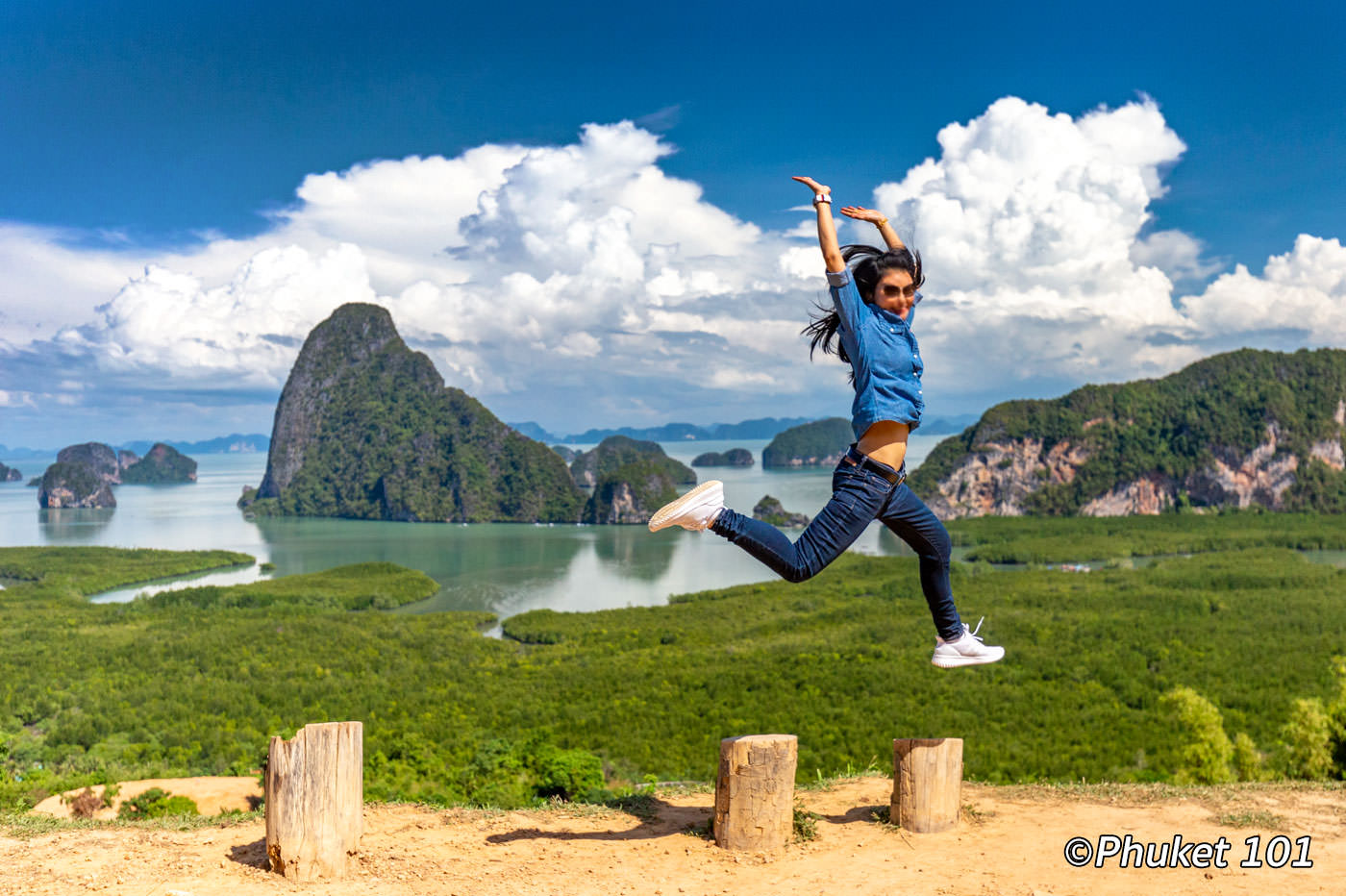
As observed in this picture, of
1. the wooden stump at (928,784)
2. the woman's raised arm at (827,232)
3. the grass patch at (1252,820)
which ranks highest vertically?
the woman's raised arm at (827,232)

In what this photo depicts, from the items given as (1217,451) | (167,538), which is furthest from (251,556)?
(1217,451)

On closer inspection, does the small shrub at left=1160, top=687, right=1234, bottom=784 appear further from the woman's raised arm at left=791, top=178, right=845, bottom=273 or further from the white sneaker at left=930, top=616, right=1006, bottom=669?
the woman's raised arm at left=791, top=178, right=845, bottom=273

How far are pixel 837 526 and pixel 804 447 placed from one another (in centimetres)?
13407

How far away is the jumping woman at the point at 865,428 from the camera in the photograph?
300 centimetres

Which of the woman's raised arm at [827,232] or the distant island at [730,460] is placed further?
the distant island at [730,460]

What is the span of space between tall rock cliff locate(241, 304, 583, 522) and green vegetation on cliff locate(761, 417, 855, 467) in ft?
216

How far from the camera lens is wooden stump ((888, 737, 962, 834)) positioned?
166 inches

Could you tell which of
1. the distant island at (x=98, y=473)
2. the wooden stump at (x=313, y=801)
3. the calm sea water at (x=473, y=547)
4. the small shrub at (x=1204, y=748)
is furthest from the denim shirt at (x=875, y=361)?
the distant island at (x=98, y=473)

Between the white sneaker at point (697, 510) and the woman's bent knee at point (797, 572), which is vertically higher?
the white sneaker at point (697, 510)

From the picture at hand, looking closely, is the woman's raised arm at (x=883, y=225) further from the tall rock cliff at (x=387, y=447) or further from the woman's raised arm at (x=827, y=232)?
the tall rock cliff at (x=387, y=447)

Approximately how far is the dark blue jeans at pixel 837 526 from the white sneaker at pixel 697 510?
43 mm

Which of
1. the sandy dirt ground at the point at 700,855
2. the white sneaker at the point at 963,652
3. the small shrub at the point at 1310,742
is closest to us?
the white sneaker at the point at 963,652

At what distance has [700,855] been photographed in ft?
12.8

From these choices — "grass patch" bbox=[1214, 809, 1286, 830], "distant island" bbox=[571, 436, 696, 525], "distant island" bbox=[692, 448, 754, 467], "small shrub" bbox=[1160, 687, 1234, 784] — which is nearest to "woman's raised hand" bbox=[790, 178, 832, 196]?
"grass patch" bbox=[1214, 809, 1286, 830]
